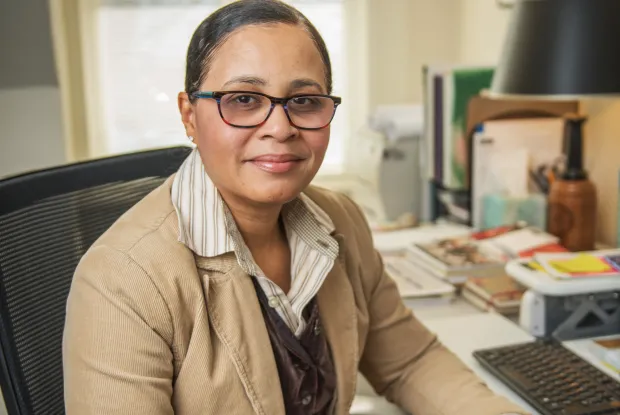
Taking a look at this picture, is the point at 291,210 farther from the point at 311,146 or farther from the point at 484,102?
the point at 484,102

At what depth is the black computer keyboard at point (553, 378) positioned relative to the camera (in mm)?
1045

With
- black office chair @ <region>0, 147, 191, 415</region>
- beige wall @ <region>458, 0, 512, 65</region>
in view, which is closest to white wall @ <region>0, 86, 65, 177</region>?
black office chair @ <region>0, 147, 191, 415</region>

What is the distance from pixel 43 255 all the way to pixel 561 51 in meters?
1.12

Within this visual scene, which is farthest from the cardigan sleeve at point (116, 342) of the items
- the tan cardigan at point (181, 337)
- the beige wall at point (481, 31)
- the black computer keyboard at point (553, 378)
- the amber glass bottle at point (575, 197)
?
the beige wall at point (481, 31)

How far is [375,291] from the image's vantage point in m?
1.21

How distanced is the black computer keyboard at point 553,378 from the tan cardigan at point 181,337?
7 cm

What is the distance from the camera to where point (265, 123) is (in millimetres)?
907

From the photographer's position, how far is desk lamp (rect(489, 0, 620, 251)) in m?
1.44

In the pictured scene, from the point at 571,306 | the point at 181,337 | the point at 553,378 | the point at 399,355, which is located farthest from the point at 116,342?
the point at 571,306

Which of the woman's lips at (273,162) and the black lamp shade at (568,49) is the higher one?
the black lamp shade at (568,49)

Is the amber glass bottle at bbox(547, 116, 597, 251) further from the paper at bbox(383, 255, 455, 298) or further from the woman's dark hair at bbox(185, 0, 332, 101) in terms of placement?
the woman's dark hair at bbox(185, 0, 332, 101)

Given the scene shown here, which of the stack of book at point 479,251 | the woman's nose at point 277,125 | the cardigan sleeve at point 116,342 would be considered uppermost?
the woman's nose at point 277,125

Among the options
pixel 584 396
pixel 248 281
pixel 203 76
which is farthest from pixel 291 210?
pixel 584 396

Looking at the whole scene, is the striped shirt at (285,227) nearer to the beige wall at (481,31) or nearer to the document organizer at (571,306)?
the document organizer at (571,306)
